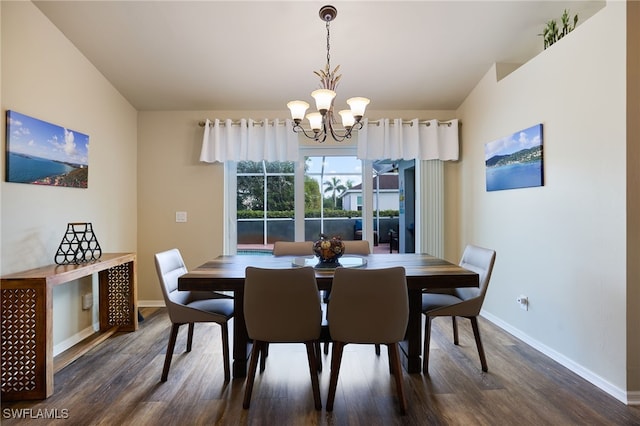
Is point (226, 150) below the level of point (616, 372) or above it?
above

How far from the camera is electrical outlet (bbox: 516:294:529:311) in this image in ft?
9.36

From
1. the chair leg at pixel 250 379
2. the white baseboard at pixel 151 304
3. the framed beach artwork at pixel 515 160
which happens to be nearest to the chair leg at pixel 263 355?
the chair leg at pixel 250 379

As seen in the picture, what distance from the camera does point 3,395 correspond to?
6.48 feet

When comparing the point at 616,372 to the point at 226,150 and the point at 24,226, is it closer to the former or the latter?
the point at 226,150

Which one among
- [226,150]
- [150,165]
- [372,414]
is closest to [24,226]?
[150,165]

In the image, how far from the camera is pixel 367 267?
2.32 metres

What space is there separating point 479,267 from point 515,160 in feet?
3.76

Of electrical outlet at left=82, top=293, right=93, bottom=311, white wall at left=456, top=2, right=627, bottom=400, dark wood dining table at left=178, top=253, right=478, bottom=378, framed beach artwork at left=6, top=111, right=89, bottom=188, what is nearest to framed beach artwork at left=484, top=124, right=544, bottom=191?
white wall at left=456, top=2, right=627, bottom=400

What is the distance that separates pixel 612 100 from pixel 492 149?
4.03 feet

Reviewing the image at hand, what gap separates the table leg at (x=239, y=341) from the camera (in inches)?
89.1

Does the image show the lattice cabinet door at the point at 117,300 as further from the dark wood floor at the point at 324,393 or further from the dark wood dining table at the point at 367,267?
the dark wood dining table at the point at 367,267

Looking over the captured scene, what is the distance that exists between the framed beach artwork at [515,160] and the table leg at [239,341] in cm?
253

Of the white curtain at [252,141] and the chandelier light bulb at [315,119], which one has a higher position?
the white curtain at [252,141]

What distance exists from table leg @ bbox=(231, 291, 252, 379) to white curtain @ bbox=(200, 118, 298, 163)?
1.95m
